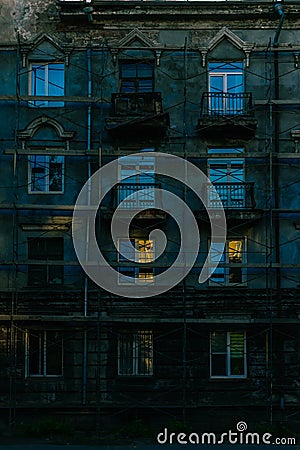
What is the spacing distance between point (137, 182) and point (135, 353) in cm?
564

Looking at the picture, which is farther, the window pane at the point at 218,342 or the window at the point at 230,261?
the window at the point at 230,261

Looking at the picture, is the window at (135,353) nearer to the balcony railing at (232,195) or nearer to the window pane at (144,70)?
the balcony railing at (232,195)

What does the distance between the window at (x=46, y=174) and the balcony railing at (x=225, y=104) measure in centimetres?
517

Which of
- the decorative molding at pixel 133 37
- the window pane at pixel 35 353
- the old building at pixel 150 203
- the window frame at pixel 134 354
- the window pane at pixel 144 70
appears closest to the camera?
the old building at pixel 150 203

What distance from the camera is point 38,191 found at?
24.7 m

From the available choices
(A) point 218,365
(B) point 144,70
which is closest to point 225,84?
(B) point 144,70

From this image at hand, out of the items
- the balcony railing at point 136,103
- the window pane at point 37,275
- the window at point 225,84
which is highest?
the window at point 225,84

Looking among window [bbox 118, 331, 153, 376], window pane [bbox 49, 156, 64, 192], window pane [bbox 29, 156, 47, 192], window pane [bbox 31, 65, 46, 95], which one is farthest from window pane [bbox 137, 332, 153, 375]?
window pane [bbox 31, 65, 46, 95]

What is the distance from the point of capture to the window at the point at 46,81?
83.6 feet

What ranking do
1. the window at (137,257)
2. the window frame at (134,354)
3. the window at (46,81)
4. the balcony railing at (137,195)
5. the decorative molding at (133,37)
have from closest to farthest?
the window frame at (134,354) → the balcony railing at (137,195) → the window at (137,257) → the decorative molding at (133,37) → the window at (46,81)

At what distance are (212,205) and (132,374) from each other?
603 centimetres

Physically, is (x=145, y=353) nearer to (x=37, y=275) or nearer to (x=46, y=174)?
(x=37, y=275)

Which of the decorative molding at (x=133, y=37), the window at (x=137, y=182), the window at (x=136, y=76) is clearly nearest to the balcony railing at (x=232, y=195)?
the window at (x=137, y=182)

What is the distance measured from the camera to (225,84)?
83.7 feet
